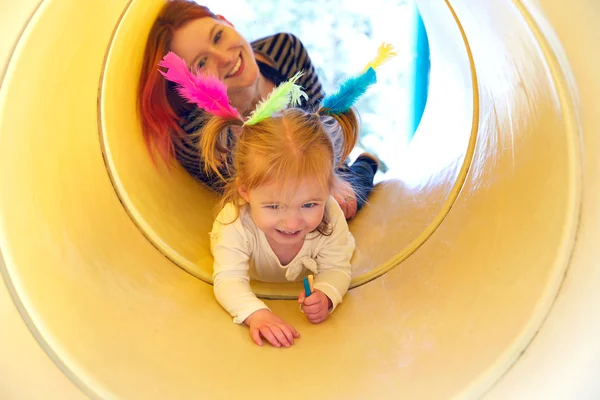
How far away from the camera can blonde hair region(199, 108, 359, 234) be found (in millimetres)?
1400

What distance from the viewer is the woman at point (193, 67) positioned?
6.38ft

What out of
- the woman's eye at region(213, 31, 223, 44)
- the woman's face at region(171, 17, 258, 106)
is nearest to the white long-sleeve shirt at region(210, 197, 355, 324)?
the woman's face at region(171, 17, 258, 106)

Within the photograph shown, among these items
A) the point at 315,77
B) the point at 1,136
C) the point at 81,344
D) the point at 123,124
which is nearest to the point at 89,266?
the point at 81,344

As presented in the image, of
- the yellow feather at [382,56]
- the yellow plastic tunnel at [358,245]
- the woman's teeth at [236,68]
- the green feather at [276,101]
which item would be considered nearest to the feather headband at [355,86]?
the yellow feather at [382,56]

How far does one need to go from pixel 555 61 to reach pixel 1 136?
987 millimetres

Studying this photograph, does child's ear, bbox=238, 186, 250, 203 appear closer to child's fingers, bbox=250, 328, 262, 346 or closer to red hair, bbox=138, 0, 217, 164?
child's fingers, bbox=250, 328, 262, 346

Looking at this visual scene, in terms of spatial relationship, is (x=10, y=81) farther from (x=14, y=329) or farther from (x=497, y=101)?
(x=497, y=101)

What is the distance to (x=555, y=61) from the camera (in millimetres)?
1017

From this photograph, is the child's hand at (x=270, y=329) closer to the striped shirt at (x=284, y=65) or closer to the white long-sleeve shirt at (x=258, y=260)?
the white long-sleeve shirt at (x=258, y=260)

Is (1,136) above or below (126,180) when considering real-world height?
above

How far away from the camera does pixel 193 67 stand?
6.38 feet

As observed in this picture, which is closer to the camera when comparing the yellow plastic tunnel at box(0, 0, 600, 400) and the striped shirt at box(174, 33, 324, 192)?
the yellow plastic tunnel at box(0, 0, 600, 400)

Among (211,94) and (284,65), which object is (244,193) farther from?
(284,65)

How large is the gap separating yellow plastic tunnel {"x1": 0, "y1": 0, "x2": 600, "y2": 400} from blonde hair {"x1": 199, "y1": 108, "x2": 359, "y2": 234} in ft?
1.11
